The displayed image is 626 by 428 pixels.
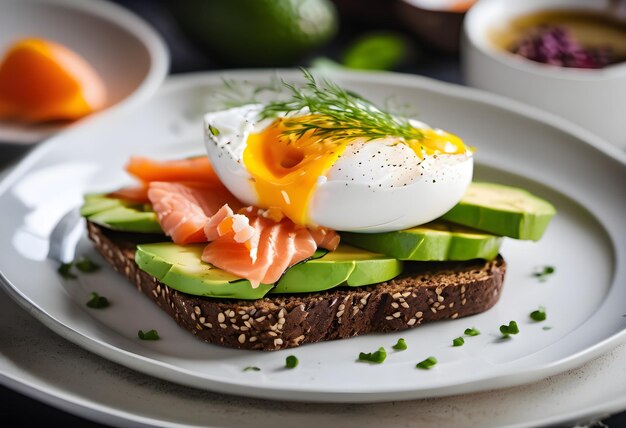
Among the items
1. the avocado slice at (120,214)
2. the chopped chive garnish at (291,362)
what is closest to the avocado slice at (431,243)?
the chopped chive garnish at (291,362)

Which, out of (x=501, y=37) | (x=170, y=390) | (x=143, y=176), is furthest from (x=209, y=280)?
(x=501, y=37)

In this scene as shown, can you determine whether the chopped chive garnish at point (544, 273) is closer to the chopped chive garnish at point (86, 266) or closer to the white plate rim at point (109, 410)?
the white plate rim at point (109, 410)

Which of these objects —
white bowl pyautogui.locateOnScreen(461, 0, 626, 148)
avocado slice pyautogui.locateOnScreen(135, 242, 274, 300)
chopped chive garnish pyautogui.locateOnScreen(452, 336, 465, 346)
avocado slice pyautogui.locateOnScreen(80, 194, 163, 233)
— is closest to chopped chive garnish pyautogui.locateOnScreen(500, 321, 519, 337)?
chopped chive garnish pyautogui.locateOnScreen(452, 336, 465, 346)

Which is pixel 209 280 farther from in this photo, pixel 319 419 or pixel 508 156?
pixel 508 156

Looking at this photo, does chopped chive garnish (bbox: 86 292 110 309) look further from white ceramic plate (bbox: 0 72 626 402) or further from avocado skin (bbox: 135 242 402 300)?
avocado skin (bbox: 135 242 402 300)

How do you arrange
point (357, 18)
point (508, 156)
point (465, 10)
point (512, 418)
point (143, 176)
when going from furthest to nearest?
point (357, 18)
point (465, 10)
point (508, 156)
point (143, 176)
point (512, 418)

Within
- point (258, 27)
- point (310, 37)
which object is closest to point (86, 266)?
point (258, 27)

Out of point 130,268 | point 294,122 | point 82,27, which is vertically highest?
point 294,122
